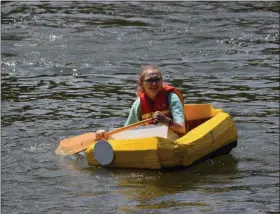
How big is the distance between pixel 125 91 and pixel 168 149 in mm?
3479

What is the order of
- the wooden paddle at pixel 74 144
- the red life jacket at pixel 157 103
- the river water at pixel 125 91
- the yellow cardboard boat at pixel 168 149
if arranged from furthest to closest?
1. the wooden paddle at pixel 74 144
2. the red life jacket at pixel 157 103
3. the yellow cardboard boat at pixel 168 149
4. the river water at pixel 125 91

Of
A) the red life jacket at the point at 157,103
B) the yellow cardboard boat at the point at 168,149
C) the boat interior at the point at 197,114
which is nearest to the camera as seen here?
the yellow cardboard boat at the point at 168,149

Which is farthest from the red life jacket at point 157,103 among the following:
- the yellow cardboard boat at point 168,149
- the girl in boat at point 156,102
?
the yellow cardboard boat at point 168,149

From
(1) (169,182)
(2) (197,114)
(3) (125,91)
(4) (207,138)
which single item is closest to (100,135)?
(1) (169,182)

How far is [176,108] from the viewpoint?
740 centimetres

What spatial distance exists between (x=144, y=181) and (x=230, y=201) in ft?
3.00

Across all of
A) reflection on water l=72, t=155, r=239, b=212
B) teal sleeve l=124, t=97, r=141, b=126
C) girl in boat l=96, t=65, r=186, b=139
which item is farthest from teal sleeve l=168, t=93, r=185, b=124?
reflection on water l=72, t=155, r=239, b=212

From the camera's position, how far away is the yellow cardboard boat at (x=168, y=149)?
694 cm

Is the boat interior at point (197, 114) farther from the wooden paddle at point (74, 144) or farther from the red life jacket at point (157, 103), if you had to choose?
the wooden paddle at point (74, 144)

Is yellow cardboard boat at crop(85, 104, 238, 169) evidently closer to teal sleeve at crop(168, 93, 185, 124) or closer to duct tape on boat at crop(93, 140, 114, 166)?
duct tape on boat at crop(93, 140, 114, 166)

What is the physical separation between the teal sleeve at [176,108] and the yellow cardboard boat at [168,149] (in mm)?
146

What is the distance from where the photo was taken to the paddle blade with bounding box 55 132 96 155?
761 cm

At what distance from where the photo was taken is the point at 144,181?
694cm

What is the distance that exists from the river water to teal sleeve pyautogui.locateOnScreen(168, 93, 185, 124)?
0.43 meters
